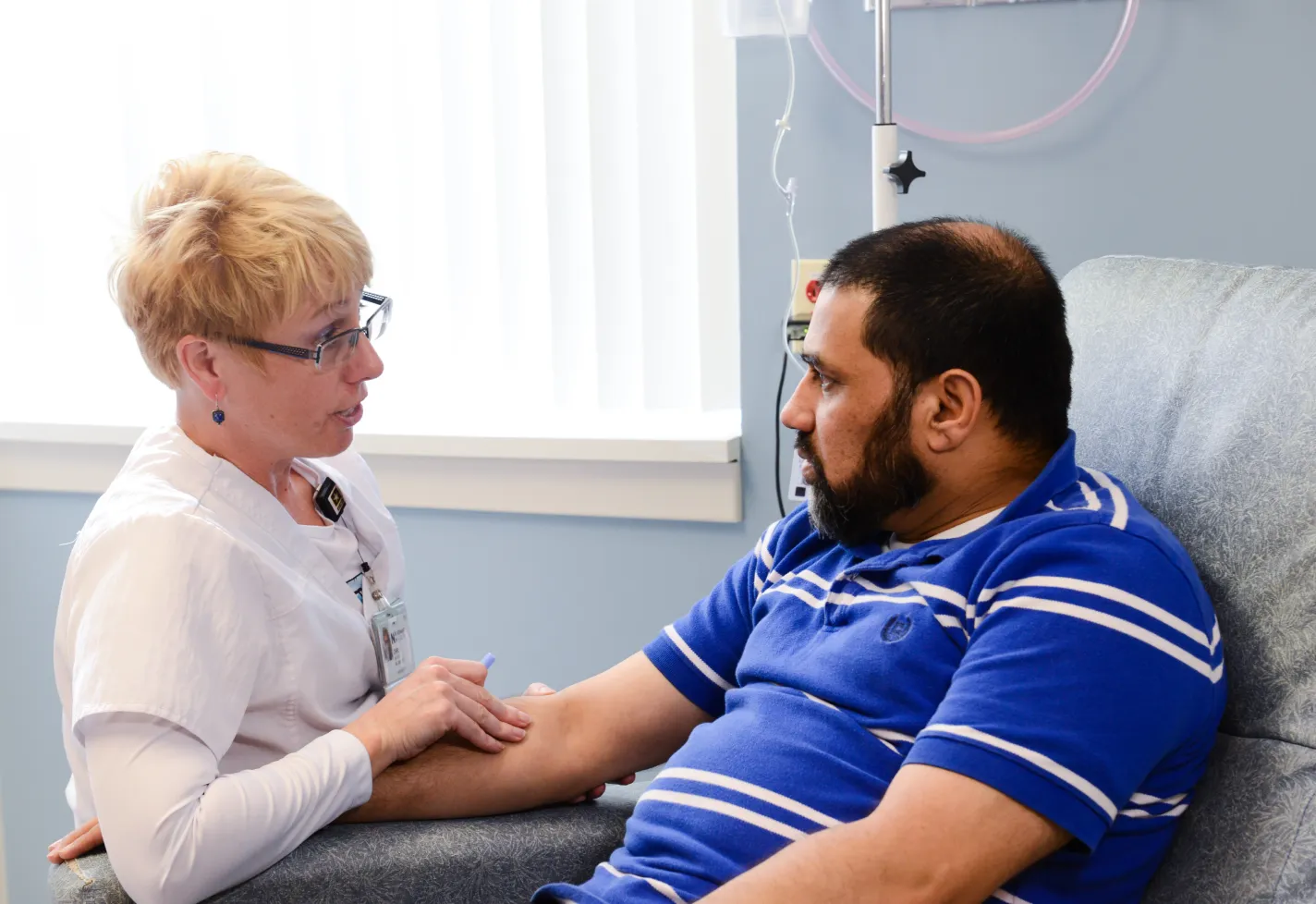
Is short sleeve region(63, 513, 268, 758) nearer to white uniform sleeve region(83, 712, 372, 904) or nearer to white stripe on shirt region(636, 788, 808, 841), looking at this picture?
white uniform sleeve region(83, 712, 372, 904)

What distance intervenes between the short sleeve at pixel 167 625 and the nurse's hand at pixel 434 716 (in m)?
0.14

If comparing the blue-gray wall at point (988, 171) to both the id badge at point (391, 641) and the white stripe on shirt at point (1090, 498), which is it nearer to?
the id badge at point (391, 641)

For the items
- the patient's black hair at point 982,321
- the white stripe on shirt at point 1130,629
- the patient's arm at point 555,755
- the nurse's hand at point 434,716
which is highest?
the patient's black hair at point 982,321

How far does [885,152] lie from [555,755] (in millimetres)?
871

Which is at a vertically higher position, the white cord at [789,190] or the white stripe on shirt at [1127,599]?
the white cord at [789,190]

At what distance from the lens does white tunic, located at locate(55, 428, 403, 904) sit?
120 centimetres

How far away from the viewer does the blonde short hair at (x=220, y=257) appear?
53.4 inches

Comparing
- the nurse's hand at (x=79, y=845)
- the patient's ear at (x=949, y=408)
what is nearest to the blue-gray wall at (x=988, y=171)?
the patient's ear at (x=949, y=408)

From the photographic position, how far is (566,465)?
2250mm

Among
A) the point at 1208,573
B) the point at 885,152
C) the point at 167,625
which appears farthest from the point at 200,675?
the point at 885,152

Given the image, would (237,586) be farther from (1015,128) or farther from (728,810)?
(1015,128)

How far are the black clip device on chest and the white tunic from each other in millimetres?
63

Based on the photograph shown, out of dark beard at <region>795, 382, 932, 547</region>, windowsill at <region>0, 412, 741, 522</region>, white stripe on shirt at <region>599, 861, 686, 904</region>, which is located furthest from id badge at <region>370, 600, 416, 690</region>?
windowsill at <region>0, 412, 741, 522</region>

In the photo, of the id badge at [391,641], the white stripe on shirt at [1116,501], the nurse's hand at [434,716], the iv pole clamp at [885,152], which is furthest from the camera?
the iv pole clamp at [885,152]
